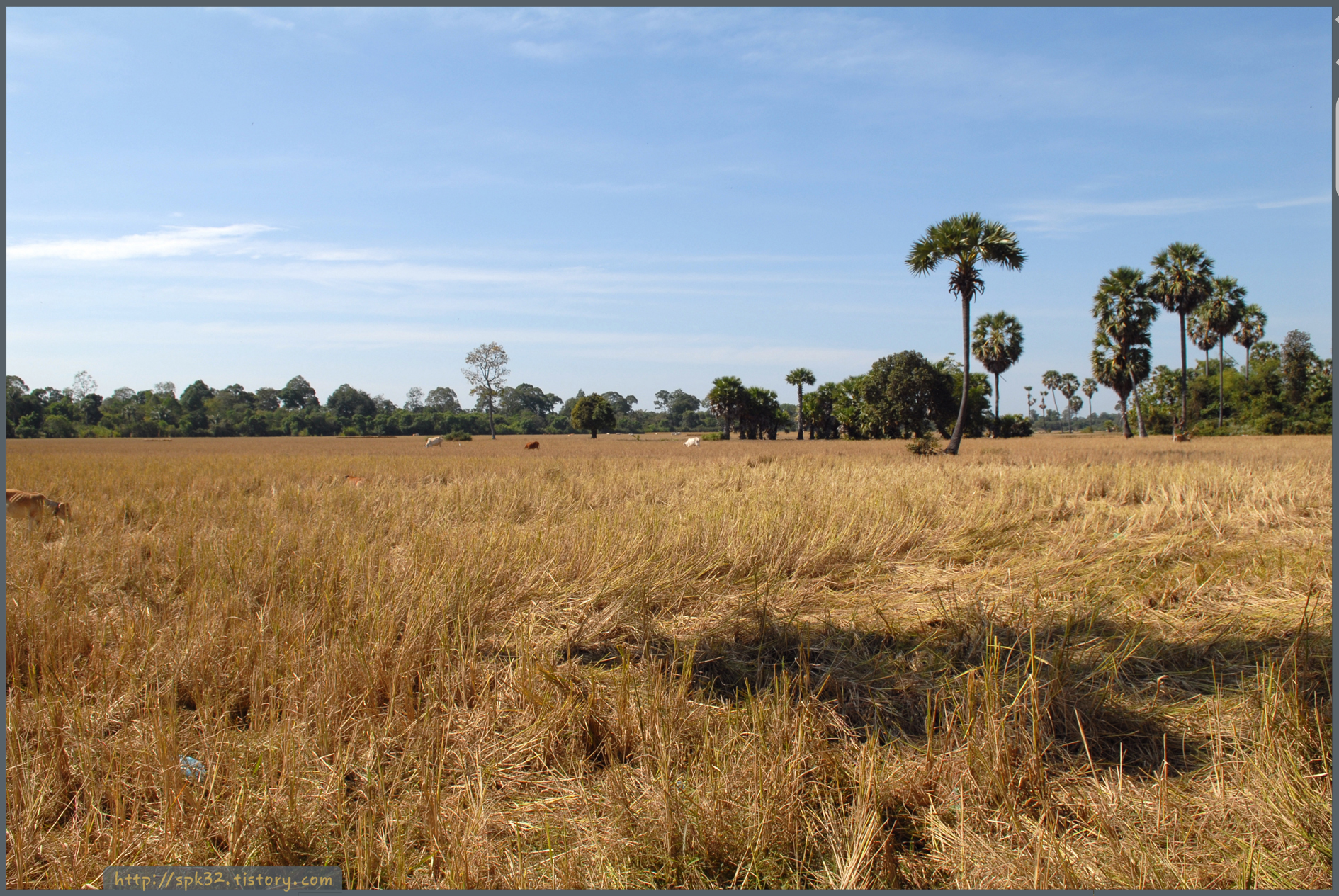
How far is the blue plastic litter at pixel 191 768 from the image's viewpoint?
257 centimetres

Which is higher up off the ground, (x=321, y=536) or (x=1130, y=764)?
(x=321, y=536)

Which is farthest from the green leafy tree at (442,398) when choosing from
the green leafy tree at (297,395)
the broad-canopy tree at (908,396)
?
the broad-canopy tree at (908,396)

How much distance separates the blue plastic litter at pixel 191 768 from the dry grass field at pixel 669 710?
48 mm

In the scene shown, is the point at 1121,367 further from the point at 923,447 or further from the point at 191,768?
the point at 191,768

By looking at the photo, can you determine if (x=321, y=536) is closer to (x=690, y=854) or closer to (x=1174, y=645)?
(x=690, y=854)

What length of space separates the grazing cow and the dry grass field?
2085 mm

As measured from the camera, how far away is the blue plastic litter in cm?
257

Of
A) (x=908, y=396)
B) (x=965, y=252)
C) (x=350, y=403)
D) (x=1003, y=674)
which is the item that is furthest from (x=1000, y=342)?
(x=350, y=403)

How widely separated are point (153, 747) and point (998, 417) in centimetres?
8179

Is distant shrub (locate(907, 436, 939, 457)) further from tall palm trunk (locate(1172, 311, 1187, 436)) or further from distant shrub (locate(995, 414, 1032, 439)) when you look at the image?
distant shrub (locate(995, 414, 1032, 439))

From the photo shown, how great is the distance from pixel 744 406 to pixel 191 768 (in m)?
81.8

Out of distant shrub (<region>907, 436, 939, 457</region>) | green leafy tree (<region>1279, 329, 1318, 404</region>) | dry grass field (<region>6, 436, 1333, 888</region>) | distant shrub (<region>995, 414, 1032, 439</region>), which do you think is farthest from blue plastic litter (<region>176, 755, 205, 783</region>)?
distant shrub (<region>995, 414, 1032, 439</region>)

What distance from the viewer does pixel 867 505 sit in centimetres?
817

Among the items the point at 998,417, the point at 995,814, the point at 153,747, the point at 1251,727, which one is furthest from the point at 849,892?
the point at 998,417
